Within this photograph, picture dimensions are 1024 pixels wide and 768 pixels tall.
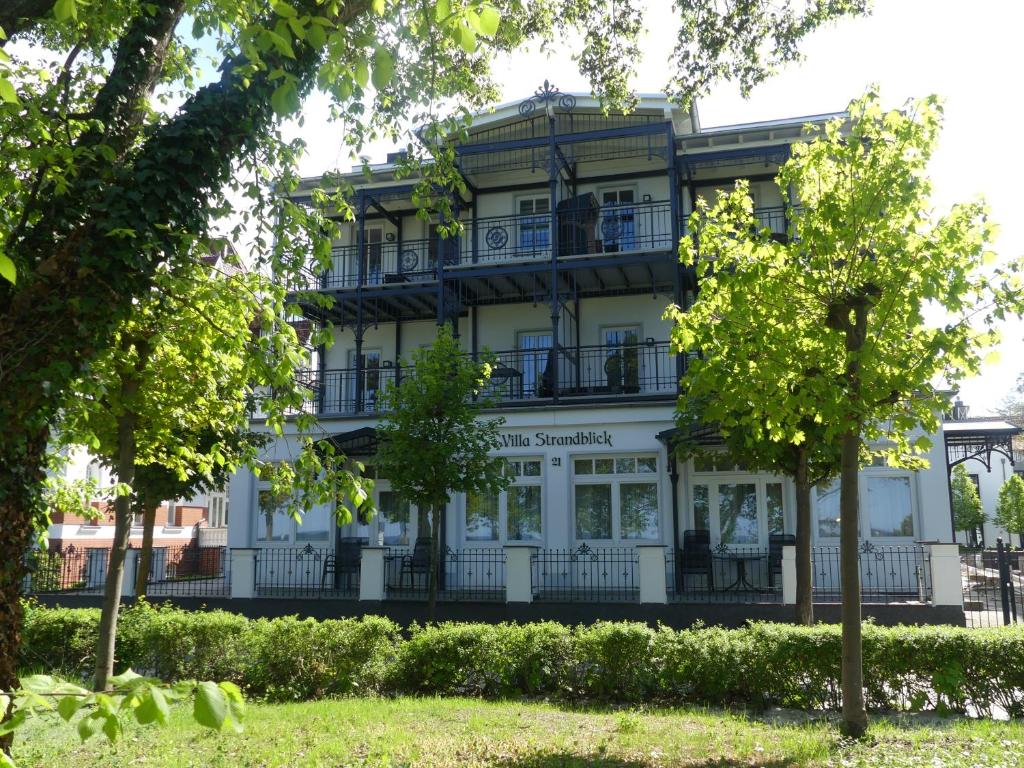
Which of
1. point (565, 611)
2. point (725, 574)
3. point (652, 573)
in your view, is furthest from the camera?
point (725, 574)

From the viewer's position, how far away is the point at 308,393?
16.8 feet

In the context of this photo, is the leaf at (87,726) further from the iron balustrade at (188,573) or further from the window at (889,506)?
the window at (889,506)

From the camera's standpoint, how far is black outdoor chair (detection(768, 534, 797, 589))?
1644 cm

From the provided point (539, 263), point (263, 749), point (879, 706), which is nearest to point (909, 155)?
point (879, 706)

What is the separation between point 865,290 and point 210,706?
6907 mm

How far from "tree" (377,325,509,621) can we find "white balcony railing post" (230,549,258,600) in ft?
14.2

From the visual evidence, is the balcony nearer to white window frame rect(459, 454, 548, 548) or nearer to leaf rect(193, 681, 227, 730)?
white window frame rect(459, 454, 548, 548)

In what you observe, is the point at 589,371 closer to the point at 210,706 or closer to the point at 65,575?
the point at 65,575

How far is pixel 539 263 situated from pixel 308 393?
48.2 feet

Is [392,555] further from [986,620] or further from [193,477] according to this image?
[986,620]

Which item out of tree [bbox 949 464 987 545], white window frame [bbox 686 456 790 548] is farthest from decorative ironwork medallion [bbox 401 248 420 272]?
tree [bbox 949 464 987 545]

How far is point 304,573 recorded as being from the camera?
63.3 ft

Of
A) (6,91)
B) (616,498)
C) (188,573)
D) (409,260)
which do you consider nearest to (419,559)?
(616,498)

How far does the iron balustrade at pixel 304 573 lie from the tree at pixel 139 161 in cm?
1158
